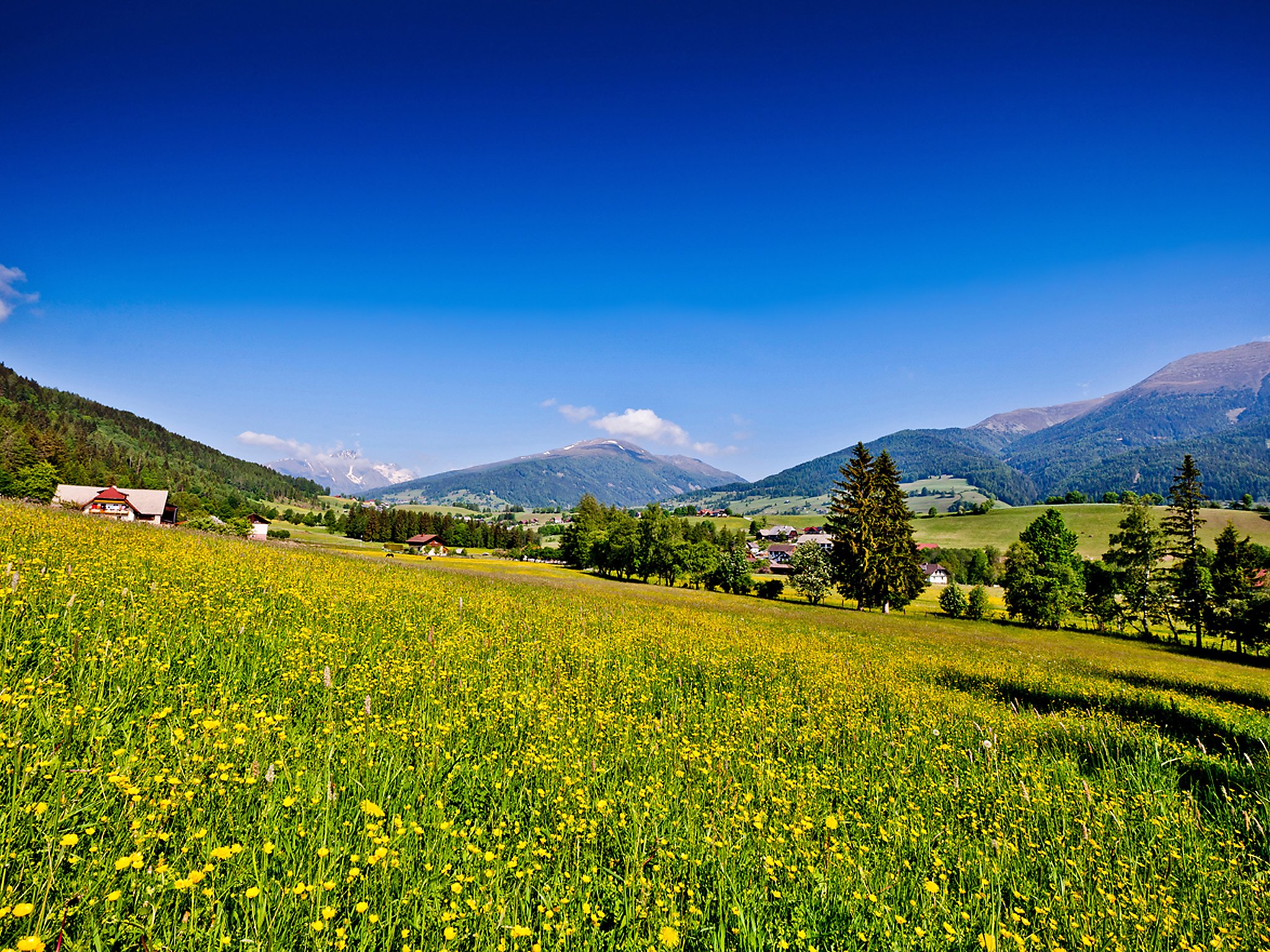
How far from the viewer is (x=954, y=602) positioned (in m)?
64.6

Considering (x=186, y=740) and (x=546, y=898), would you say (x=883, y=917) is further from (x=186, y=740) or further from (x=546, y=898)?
(x=186, y=740)

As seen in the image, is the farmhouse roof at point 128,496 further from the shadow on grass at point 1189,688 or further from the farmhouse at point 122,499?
the shadow on grass at point 1189,688

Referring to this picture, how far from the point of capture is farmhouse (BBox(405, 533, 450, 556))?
13362cm

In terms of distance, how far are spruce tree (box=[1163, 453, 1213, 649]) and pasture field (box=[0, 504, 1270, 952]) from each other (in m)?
58.6

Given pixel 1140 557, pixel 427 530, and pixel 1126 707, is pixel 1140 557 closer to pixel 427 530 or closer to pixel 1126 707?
pixel 1126 707

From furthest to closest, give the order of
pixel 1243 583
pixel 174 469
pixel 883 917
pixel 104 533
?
pixel 174 469 → pixel 1243 583 → pixel 104 533 → pixel 883 917

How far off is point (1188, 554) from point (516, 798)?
73068 mm

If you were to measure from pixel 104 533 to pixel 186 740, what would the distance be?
12475 millimetres

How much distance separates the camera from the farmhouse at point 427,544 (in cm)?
13362

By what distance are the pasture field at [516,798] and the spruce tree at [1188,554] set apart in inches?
2308

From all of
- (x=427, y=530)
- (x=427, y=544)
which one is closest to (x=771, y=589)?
(x=427, y=544)

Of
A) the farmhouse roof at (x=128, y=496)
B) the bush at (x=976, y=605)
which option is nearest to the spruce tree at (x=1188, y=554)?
the bush at (x=976, y=605)

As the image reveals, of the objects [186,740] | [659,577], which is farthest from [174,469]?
[186,740]

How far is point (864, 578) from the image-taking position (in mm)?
54062
